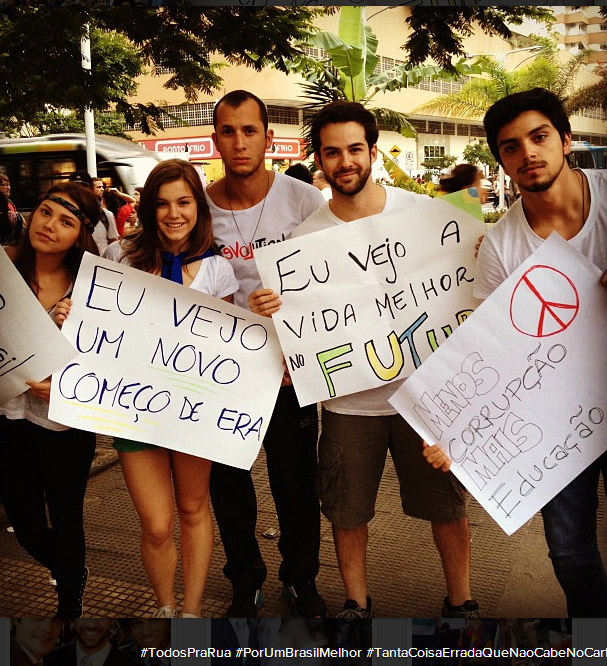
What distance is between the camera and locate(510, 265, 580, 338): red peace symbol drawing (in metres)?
2.67

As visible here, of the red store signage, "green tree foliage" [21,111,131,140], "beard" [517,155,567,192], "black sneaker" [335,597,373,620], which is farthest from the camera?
"green tree foliage" [21,111,131,140]

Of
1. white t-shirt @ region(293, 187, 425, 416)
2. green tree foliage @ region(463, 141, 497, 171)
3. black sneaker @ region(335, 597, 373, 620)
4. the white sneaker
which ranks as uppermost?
green tree foliage @ region(463, 141, 497, 171)

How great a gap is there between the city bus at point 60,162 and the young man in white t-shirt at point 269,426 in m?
0.36

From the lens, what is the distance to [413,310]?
2918 millimetres

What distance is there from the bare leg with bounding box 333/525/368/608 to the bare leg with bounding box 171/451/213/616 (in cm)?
50

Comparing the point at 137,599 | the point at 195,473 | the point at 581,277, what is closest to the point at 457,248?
the point at 581,277

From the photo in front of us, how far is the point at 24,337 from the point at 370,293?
1276 mm

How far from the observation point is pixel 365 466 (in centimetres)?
295

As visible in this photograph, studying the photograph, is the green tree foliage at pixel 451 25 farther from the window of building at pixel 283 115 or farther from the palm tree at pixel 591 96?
the window of building at pixel 283 115

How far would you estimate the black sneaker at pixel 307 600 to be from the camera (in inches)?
124

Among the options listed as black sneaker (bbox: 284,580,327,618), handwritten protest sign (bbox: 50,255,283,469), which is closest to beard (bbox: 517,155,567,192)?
handwritten protest sign (bbox: 50,255,283,469)

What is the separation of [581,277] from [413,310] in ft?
1.95

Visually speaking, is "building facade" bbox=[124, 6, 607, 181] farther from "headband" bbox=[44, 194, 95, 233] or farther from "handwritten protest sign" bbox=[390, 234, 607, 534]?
"handwritten protest sign" bbox=[390, 234, 607, 534]

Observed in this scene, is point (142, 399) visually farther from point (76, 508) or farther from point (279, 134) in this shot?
point (279, 134)
